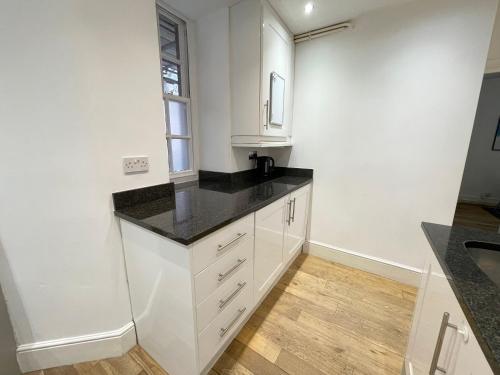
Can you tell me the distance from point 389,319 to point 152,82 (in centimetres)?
233

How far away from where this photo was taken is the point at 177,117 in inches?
72.7

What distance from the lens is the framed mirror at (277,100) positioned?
181cm

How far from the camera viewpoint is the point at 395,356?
130cm

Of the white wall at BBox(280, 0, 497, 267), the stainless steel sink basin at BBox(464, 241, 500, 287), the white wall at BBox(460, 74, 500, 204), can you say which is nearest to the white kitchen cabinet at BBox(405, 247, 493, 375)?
the stainless steel sink basin at BBox(464, 241, 500, 287)

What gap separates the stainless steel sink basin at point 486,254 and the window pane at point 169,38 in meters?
2.26

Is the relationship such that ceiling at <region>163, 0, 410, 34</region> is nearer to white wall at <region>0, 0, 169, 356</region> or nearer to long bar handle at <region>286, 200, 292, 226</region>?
white wall at <region>0, 0, 169, 356</region>

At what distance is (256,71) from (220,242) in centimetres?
137

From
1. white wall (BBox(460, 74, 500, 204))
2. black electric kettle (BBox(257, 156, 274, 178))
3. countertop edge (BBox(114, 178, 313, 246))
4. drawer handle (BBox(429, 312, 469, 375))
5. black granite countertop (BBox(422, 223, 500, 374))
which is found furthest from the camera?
white wall (BBox(460, 74, 500, 204))

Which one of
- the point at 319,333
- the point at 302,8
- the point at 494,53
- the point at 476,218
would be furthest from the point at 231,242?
the point at 476,218

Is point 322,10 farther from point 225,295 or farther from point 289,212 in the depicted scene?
point 225,295

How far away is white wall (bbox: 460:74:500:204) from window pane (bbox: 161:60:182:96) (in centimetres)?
582

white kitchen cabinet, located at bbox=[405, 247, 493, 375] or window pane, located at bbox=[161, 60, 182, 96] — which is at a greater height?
window pane, located at bbox=[161, 60, 182, 96]

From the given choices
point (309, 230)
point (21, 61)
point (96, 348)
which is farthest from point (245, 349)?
point (21, 61)

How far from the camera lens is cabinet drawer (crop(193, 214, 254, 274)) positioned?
92 cm
